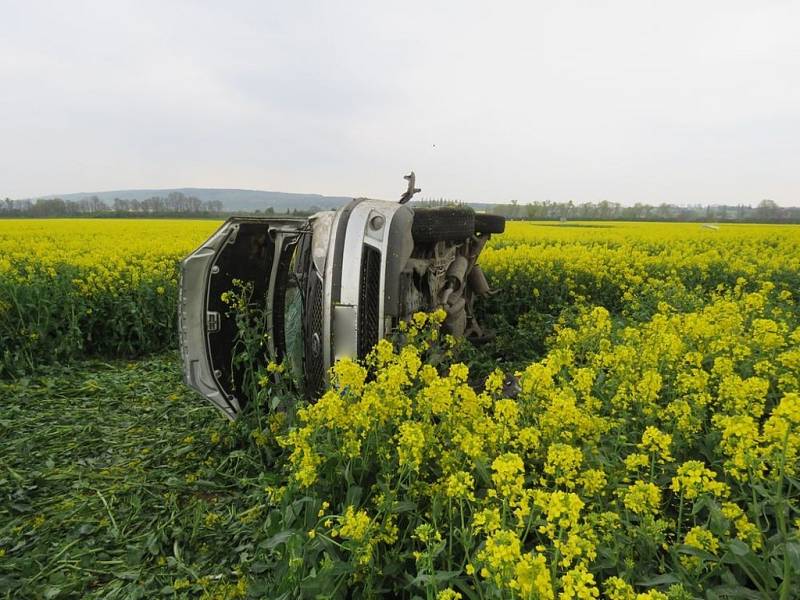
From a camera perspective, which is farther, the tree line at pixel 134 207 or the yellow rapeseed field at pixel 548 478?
the tree line at pixel 134 207

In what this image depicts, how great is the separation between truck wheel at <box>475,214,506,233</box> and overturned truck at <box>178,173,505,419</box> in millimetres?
1127

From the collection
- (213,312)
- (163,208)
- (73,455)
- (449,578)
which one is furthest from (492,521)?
(163,208)

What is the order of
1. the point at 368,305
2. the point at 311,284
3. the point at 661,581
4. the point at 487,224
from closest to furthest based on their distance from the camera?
the point at 661,581, the point at 368,305, the point at 311,284, the point at 487,224

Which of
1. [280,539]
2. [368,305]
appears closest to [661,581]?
[280,539]

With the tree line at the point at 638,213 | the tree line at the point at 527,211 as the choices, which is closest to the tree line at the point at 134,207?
the tree line at the point at 527,211

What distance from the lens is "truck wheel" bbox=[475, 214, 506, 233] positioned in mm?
6116

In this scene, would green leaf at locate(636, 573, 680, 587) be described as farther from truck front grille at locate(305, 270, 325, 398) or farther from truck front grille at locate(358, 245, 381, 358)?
truck front grille at locate(305, 270, 325, 398)

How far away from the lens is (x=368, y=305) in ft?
13.0

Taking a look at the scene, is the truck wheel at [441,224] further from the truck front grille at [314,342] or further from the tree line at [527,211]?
the tree line at [527,211]

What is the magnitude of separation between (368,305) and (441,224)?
139 cm

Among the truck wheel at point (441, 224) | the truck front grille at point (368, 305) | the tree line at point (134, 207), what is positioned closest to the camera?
the truck front grille at point (368, 305)

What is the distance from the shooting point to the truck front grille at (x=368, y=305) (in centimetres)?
394

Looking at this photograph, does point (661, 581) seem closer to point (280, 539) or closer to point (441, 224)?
point (280, 539)

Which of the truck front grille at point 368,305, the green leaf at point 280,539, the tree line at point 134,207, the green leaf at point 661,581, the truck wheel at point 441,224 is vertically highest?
the tree line at point 134,207
